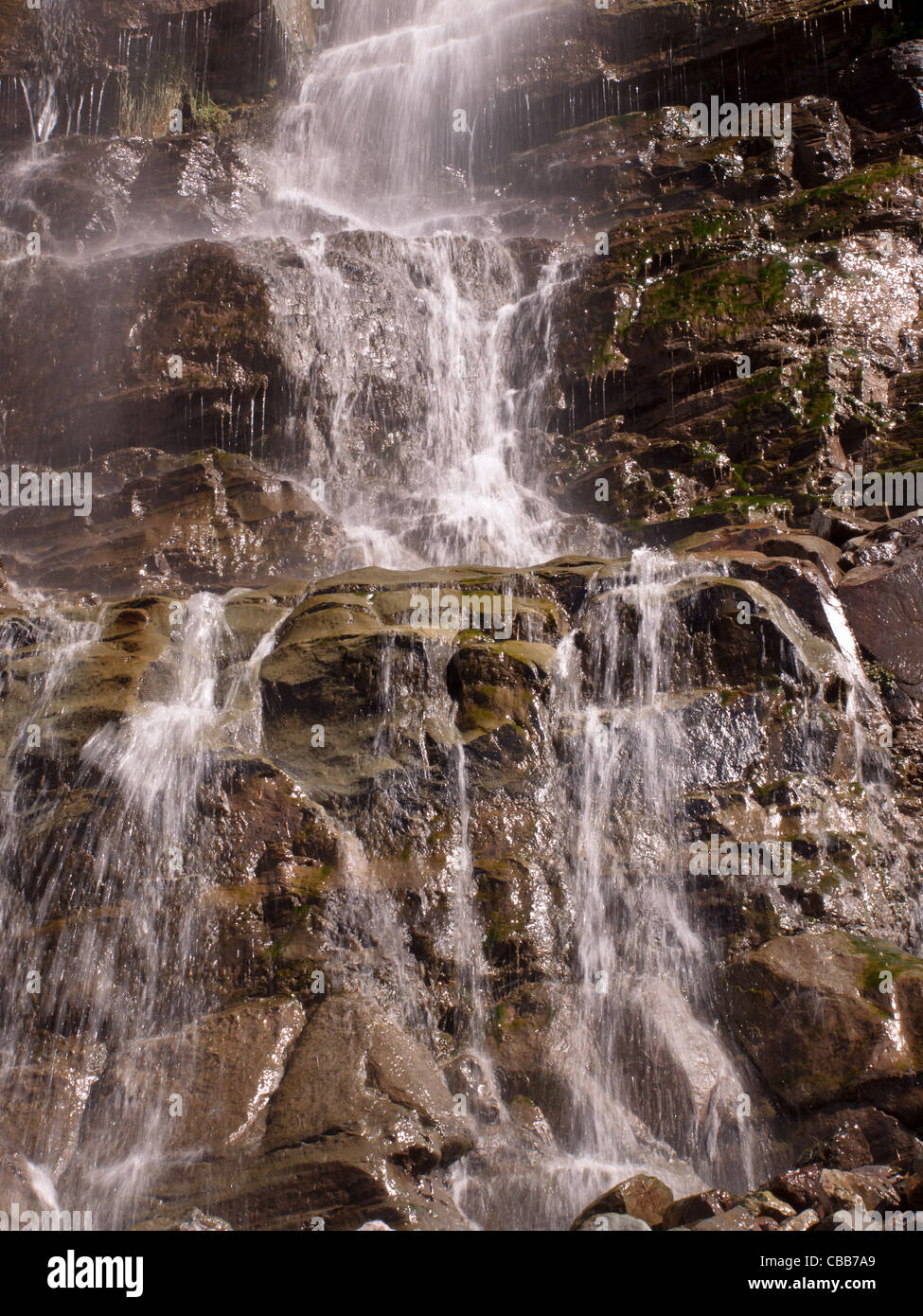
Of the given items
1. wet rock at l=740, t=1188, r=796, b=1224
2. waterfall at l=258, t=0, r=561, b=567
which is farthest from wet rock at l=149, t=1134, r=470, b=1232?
waterfall at l=258, t=0, r=561, b=567

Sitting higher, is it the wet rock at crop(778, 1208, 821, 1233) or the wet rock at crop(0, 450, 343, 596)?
the wet rock at crop(0, 450, 343, 596)

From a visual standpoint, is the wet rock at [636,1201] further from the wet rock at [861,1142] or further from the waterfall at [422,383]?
the waterfall at [422,383]

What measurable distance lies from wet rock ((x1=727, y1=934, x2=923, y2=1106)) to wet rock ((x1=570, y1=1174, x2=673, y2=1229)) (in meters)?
1.22

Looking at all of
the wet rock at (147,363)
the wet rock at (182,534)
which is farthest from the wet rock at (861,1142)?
→ the wet rock at (147,363)

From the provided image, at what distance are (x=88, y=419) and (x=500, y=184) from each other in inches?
370

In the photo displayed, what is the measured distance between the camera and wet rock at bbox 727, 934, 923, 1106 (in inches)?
231

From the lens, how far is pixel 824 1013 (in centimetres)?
609

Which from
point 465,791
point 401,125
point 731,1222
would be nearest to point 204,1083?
point 465,791

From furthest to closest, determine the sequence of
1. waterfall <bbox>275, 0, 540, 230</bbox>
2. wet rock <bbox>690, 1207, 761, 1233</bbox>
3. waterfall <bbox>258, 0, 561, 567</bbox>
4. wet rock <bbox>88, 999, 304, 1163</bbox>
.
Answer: waterfall <bbox>275, 0, 540, 230</bbox> < waterfall <bbox>258, 0, 561, 567</bbox> < wet rock <bbox>88, 999, 304, 1163</bbox> < wet rock <bbox>690, 1207, 761, 1233</bbox>

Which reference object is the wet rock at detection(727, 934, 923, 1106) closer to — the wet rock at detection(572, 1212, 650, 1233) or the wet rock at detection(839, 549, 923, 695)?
the wet rock at detection(572, 1212, 650, 1233)

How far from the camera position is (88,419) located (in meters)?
13.0

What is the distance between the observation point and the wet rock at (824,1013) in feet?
19.3

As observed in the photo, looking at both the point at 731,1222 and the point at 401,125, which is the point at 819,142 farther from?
the point at 731,1222

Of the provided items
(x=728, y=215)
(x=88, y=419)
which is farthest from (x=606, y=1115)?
(x=728, y=215)
